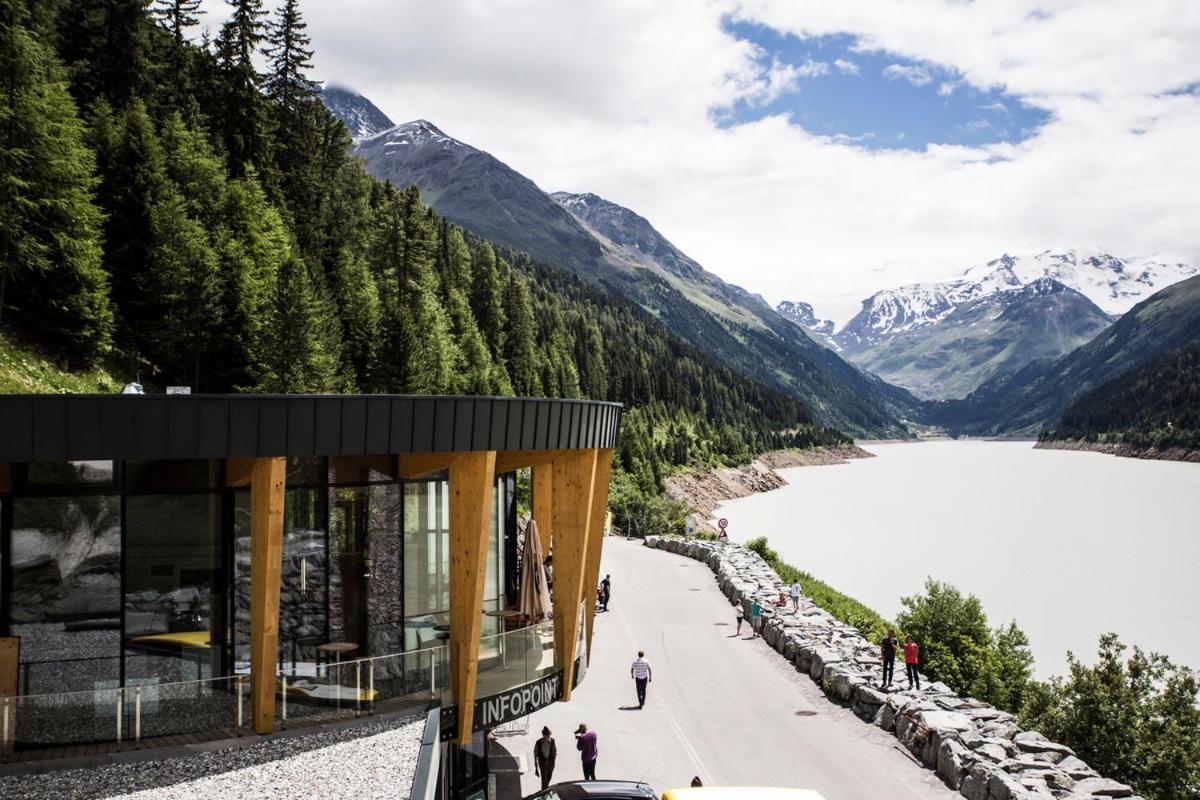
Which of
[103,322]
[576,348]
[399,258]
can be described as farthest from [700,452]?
[103,322]

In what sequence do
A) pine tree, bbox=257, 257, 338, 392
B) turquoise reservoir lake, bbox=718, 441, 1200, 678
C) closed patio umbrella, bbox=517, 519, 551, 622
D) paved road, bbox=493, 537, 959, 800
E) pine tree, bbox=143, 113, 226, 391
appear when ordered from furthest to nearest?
turquoise reservoir lake, bbox=718, 441, 1200, 678 < pine tree, bbox=257, 257, 338, 392 < pine tree, bbox=143, 113, 226, 391 < paved road, bbox=493, 537, 959, 800 < closed patio umbrella, bbox=517, 519, 551, 622

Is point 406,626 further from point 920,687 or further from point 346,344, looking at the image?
point 346,344

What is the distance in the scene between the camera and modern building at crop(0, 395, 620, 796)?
492 inches

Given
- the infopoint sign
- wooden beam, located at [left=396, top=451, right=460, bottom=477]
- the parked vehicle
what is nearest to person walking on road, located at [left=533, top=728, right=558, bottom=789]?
the infopoint sign

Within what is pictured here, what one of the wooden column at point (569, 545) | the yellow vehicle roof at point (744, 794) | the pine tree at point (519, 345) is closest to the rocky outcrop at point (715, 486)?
the pine tree at point (519, 345)

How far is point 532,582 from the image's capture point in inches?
738

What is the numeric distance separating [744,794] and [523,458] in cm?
959

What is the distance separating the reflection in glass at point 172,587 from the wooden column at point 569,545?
674 centimetres

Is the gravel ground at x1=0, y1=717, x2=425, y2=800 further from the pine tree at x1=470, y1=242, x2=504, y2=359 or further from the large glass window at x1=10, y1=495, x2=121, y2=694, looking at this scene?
the pine tree at x1=470, y1=242, x2=504, y2=359

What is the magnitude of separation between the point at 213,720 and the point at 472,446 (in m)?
5.46

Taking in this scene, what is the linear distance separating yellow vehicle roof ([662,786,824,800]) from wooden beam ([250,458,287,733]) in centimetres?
592

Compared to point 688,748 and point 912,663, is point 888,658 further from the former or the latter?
point 688,748

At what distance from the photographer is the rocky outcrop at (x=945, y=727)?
58.9 ft

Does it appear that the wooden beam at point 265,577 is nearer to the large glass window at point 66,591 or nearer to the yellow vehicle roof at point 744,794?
the large glass window at point 66,591
